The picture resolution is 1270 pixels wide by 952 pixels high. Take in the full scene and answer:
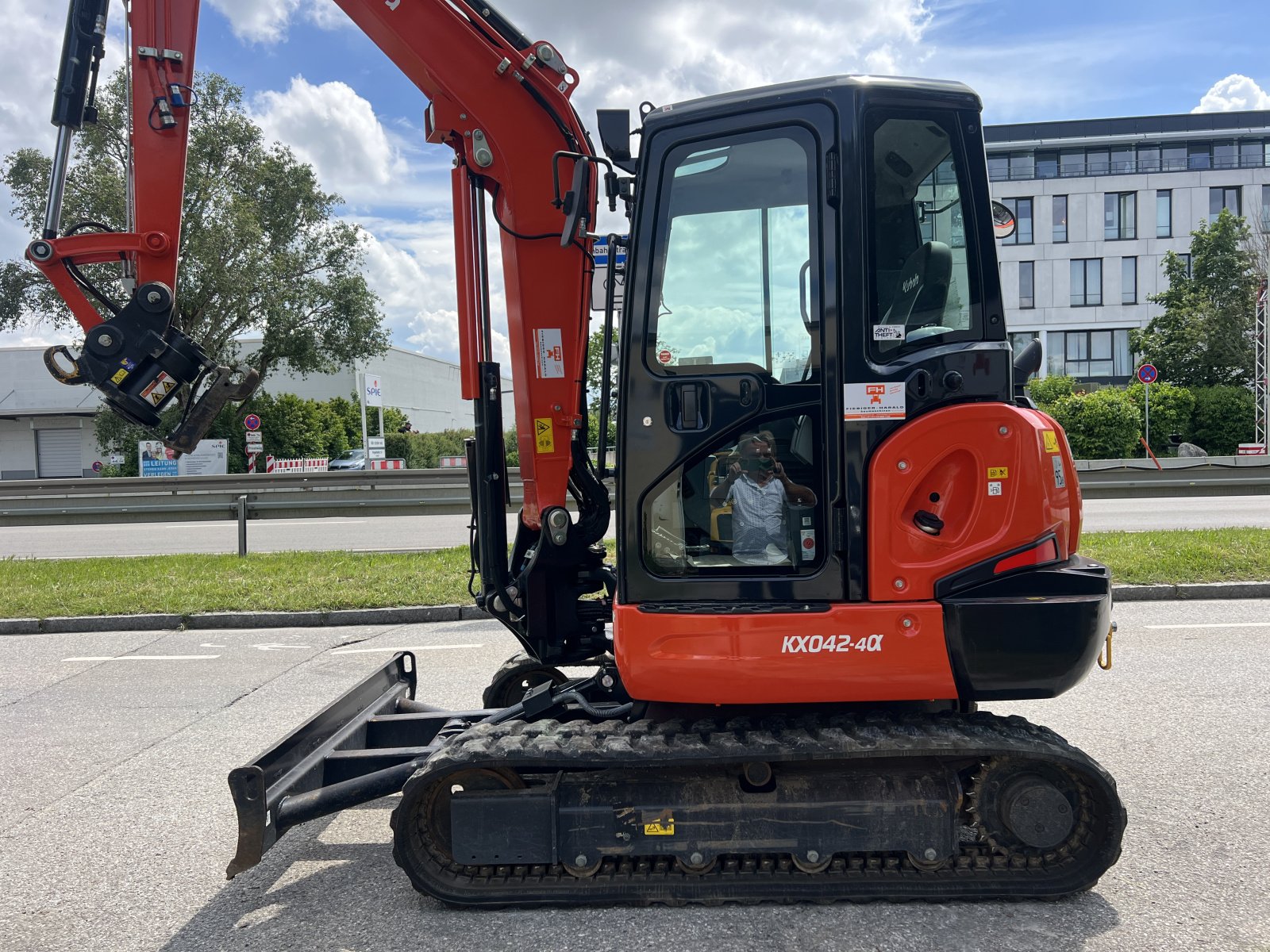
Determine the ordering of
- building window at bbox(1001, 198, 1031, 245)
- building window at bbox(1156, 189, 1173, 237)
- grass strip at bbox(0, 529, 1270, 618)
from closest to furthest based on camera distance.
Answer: grass strip at bbox(0, 529, 1270, 618)
building window at bbox(1001, 198, 1031, 245)
building window at bbox(1156, 189, 1173, 237)

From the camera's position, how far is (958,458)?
3.08 m

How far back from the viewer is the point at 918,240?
10.5 ft

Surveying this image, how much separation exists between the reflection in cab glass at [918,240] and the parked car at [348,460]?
1275 inches

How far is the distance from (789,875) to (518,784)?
104 centimetres

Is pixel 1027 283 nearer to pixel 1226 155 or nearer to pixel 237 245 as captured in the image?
pixel 1226 155

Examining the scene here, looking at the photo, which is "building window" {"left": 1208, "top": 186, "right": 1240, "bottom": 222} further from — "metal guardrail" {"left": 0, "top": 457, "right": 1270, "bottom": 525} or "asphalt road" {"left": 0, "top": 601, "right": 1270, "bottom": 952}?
"asphalt road" {"left": 0, "top": 601, "right": 1270, "bottom": 952}

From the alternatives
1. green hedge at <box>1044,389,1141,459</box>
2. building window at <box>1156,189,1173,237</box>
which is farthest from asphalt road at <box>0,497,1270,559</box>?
building window at <box>1156,189,1173,237</box>

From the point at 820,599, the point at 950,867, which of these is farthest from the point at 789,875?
the point at 820,599

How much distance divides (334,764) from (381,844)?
18.9 inches

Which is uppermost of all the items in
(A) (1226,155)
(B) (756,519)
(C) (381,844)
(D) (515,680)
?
(A) (1226,155)

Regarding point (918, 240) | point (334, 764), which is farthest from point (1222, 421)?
point (334, 764)

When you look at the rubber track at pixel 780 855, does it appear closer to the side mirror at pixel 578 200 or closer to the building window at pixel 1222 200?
the side mirror at pixel 578 200

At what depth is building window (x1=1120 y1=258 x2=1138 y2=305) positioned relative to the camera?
46312 millimetres

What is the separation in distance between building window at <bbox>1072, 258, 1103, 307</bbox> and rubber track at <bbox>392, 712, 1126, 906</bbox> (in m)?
50.1
